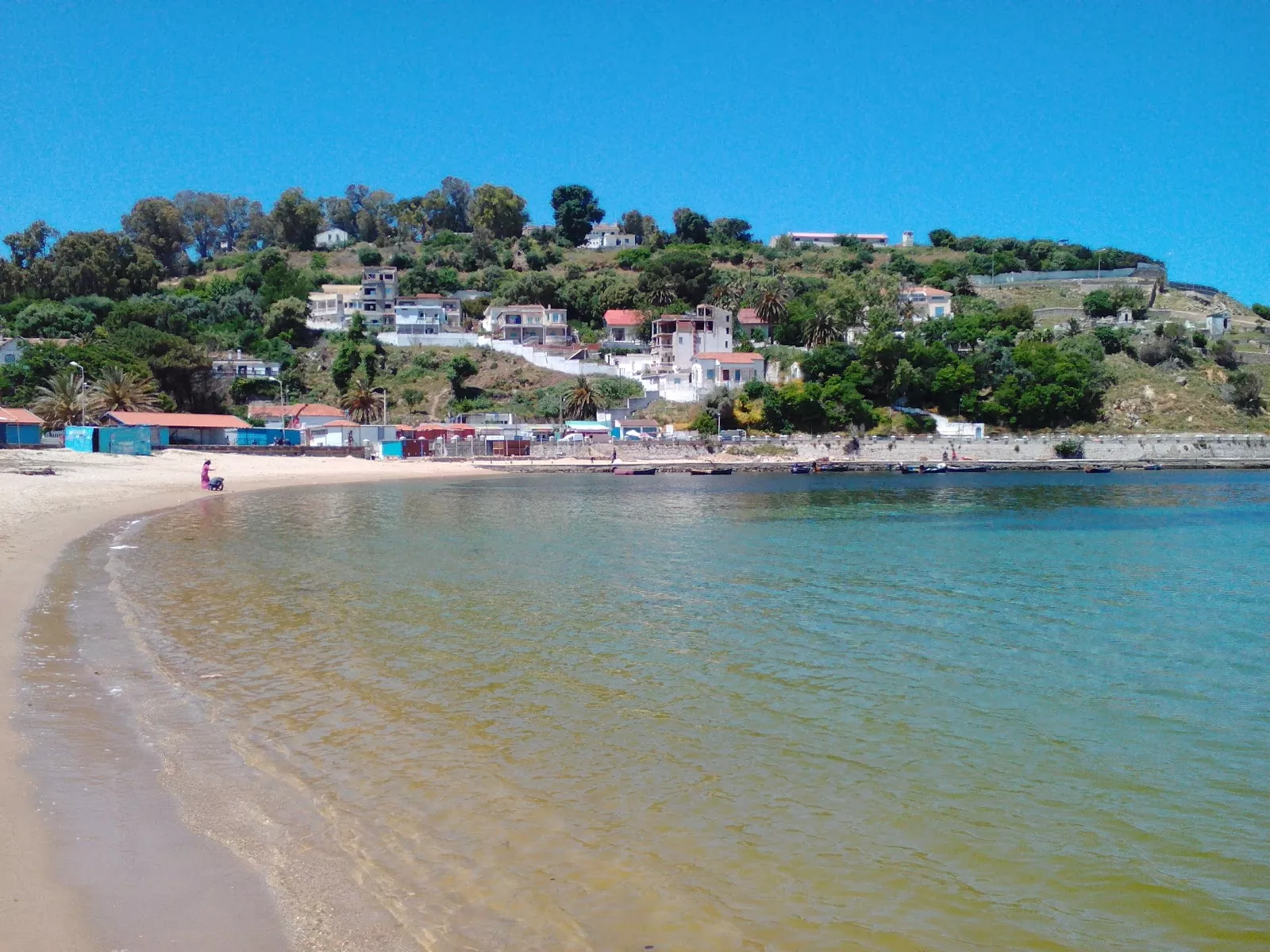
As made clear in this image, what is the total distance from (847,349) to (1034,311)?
32.9 m

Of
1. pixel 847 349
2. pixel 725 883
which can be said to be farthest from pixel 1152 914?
pixel 847 349

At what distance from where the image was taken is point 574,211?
443 ft

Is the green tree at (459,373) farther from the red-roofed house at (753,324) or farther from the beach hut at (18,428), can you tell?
the beach hut at (18,428)

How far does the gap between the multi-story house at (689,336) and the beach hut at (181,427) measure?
34715mm

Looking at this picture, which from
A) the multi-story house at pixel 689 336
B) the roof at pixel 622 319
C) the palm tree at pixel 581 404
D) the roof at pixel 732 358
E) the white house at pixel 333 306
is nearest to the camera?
the palm tree at pixel 581 404

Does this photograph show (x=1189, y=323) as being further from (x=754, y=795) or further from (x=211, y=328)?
(x=754, y=795)

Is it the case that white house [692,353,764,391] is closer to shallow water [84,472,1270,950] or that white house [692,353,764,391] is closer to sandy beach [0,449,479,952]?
sandy beach [0,449,479,952]

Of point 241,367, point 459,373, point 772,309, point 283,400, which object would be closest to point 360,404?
point 283,400

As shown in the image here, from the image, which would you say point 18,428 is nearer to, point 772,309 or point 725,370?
point 725,370

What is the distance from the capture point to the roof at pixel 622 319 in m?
89.4

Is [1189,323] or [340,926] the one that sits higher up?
[1189,323]

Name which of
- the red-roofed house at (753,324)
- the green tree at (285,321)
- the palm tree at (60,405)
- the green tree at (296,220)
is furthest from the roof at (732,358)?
the green tree at (296,220)

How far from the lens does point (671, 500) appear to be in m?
38.8

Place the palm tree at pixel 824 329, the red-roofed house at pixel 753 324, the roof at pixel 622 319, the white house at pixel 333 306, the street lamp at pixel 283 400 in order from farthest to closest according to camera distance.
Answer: the white house at pixel 333 306, the roof at pixel 622 319, the red-roofed house at pixel 753 324, the palm tree at pixel 824 329, the street lamp at pixel 283 400
